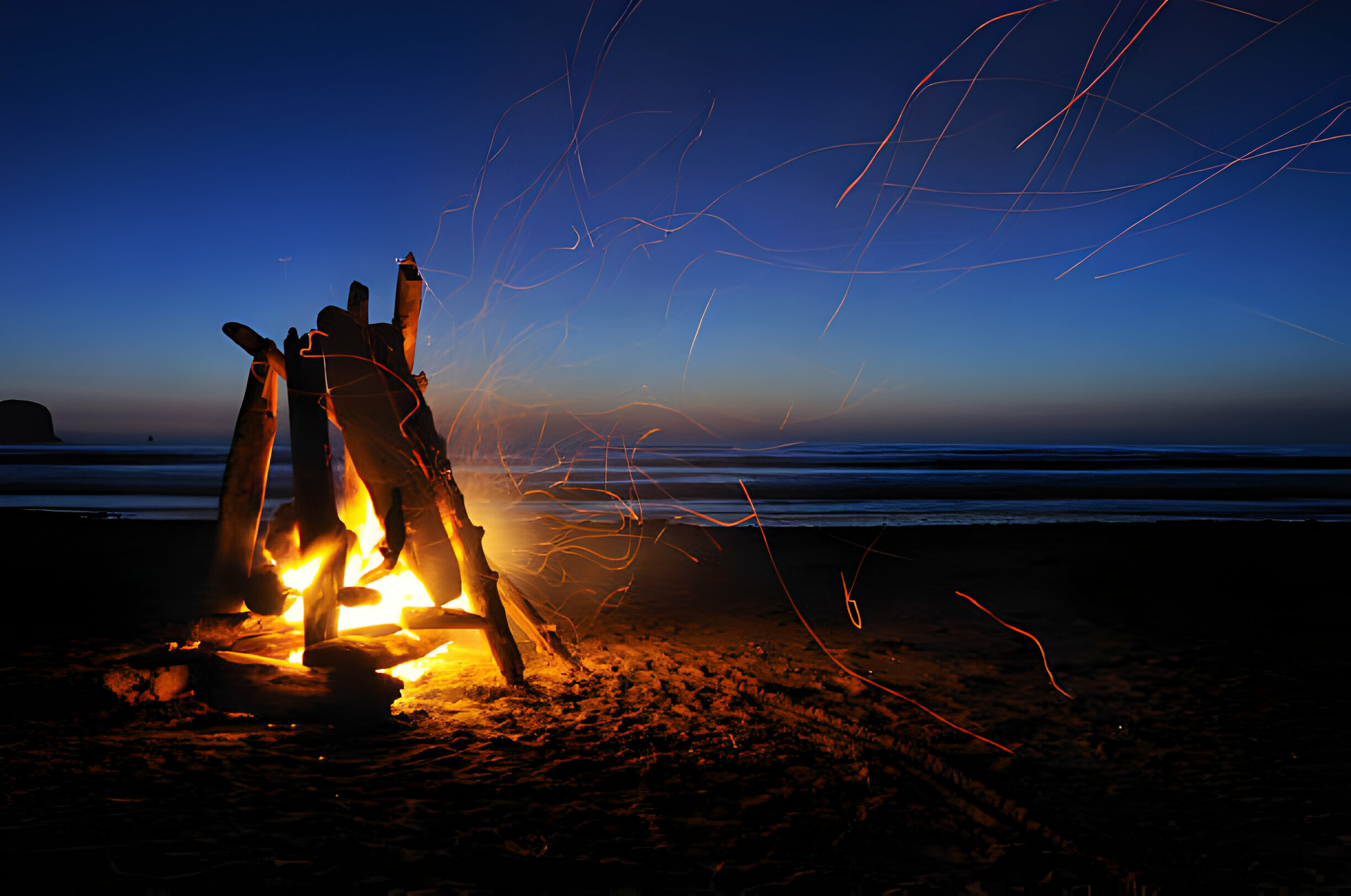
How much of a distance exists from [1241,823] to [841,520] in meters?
13.9

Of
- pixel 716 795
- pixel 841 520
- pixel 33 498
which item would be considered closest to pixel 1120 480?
pixel 841 520

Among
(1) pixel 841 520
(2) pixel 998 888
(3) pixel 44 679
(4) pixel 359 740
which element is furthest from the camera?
(1) pixel 841 520

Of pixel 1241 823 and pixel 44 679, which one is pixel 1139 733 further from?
pixel 44 679

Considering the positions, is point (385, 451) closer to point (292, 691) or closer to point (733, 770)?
point (292, 691)

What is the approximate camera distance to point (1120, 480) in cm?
3256

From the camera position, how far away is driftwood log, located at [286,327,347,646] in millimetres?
5273

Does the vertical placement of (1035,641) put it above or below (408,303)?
below

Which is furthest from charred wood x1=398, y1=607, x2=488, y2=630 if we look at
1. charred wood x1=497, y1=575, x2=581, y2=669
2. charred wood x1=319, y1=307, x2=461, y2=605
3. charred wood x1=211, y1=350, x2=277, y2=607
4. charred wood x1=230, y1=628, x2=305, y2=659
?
charred wood x1=211, y1=350, x2=277, y2=607

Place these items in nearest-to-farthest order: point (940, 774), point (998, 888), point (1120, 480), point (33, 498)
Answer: point (998, 888)
point (940, 774)
point (33, 498)
point (1120, 480)

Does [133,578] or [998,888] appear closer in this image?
[998,888]

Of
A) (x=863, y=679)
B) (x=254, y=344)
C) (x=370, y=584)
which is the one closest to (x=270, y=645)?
(x=370, y=584)

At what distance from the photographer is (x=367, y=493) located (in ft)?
19.7

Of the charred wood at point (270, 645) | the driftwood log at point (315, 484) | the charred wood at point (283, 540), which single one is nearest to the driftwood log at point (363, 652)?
the driftwood log at point (315, 484)

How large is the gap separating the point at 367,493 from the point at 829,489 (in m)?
22.1
